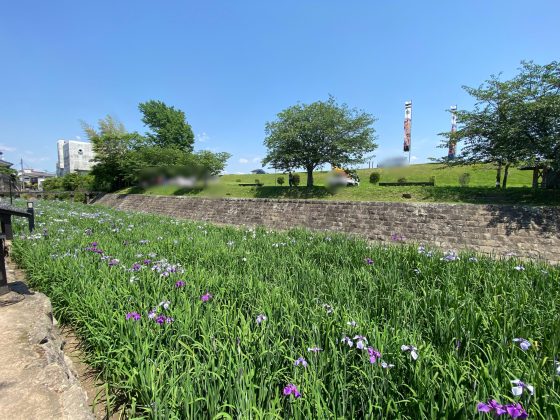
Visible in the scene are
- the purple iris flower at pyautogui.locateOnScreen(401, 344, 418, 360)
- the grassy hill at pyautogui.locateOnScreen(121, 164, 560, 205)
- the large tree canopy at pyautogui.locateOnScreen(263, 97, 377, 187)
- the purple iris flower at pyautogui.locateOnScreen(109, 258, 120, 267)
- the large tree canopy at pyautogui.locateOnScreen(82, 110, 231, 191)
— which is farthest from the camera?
the large tree canopy at pyautogui.locateOnScreen(82, 110, 231, 191)

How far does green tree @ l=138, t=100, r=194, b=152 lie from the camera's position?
41.2 metres

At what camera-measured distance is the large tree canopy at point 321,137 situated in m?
18.8

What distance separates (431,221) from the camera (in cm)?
1022

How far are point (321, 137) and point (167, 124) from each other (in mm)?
31281

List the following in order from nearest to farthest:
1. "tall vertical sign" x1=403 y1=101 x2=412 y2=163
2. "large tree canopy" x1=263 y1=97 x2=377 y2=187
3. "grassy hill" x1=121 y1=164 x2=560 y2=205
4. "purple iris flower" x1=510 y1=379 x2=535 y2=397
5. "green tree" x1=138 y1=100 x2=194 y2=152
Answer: "purple iris flower" x1=510 y1=379 x2=535 y2=397 < "grassy hill" x1=121 y1=164 x2=560 y2=205 < "large tree canopy" x1=263 y1=97 x2=377 y2=187 < "tall vertical sign" x1=403 y1=101 x2=412 y2=163 < "green tree" x1=138 y1=100 x2=194 y2=152

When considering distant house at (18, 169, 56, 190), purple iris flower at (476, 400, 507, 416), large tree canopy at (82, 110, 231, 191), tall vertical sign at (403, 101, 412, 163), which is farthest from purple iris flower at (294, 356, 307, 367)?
distant house at (18, 169, 56, 190)

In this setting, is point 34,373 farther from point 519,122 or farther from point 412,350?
point 519,122

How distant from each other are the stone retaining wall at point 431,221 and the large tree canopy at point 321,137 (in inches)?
217

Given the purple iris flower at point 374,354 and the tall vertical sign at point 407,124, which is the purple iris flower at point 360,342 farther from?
the tall vertical sign at point 407,124

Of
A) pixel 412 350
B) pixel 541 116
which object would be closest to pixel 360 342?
pixel 412 350

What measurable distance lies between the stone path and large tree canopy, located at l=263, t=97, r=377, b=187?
17.3 metres

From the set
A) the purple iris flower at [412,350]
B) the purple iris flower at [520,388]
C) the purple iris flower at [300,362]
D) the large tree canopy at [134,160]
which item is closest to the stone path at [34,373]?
the purple iris flower at [300,362]

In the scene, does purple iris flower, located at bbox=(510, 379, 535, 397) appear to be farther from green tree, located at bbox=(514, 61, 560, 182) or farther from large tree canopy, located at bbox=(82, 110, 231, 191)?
large tree canopy, located at bbox=(82, 110, 231, 191)

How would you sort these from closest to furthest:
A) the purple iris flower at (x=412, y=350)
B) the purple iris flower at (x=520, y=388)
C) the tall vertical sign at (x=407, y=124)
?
the purple iris flower at (x=520, y=388) → the purple iris flower at (x=412, y=350) → the tall vertical sign at (x=407, y=124)
